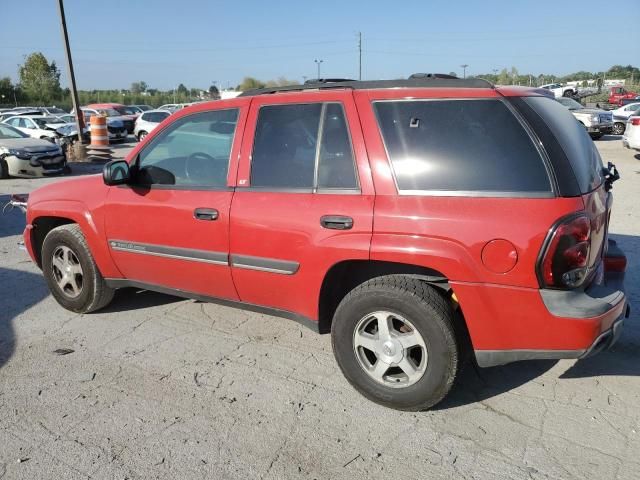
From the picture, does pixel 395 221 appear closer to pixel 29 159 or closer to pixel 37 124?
pixel 29 159

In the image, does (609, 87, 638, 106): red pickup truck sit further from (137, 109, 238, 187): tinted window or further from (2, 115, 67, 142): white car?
(137, 109, 238, 187): tinted window

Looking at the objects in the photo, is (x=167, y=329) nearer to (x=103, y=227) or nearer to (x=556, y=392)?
(x=103, y=227)

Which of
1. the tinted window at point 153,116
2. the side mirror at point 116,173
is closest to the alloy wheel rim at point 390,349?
the side mirror at point 116,173

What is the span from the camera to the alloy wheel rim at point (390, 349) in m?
2.93

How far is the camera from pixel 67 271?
4.49m

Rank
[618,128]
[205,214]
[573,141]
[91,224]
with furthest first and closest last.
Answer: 1. [618,128]
2. [91,224]
3. [205,214]
4. [573,141]

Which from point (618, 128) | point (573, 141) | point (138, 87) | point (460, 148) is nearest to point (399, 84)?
point (460, 148)

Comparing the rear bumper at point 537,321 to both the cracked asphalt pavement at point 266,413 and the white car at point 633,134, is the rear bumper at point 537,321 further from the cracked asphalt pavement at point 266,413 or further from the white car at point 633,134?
the white car at point 633,134

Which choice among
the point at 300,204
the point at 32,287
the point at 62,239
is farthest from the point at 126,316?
the point at 300,204

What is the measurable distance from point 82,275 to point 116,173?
108cm

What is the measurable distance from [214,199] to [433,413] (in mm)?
1904

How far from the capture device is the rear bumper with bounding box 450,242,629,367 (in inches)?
103

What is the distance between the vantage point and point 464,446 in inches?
107

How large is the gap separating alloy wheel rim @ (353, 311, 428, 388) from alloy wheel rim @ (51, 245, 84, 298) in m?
2.60
